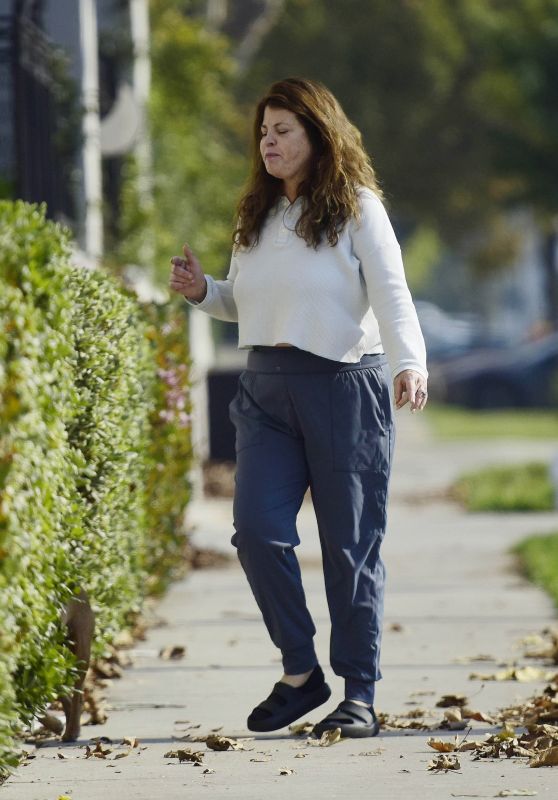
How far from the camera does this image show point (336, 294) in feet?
17.0

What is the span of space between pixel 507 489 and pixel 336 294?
30.0 feet

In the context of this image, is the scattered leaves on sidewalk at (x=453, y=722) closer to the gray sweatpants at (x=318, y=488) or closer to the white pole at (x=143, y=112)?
the gray sweatpants at (x=318, y=488)

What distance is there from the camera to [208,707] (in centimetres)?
582

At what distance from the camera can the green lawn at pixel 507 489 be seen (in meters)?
13.1

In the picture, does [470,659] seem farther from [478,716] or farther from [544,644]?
[478,716]

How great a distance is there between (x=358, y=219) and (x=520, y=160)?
26.3 meters

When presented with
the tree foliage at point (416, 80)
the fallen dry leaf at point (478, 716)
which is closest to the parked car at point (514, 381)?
the tree foliage at point (416, 80)

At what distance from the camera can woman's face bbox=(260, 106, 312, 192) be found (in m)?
5.27

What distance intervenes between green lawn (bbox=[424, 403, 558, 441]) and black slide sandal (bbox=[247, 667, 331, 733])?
17.1 meters

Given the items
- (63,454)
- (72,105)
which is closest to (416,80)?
(72,105)

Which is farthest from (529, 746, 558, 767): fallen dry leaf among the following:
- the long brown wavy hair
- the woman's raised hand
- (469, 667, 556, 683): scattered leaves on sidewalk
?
the woman's raised hand

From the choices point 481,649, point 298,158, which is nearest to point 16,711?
point 298,158

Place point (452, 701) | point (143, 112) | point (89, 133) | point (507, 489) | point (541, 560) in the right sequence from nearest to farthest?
point (452, 701), point (541, 560), point (89, 133), point (507, 489), point (143, 112)

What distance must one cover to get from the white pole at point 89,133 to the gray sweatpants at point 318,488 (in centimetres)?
653
